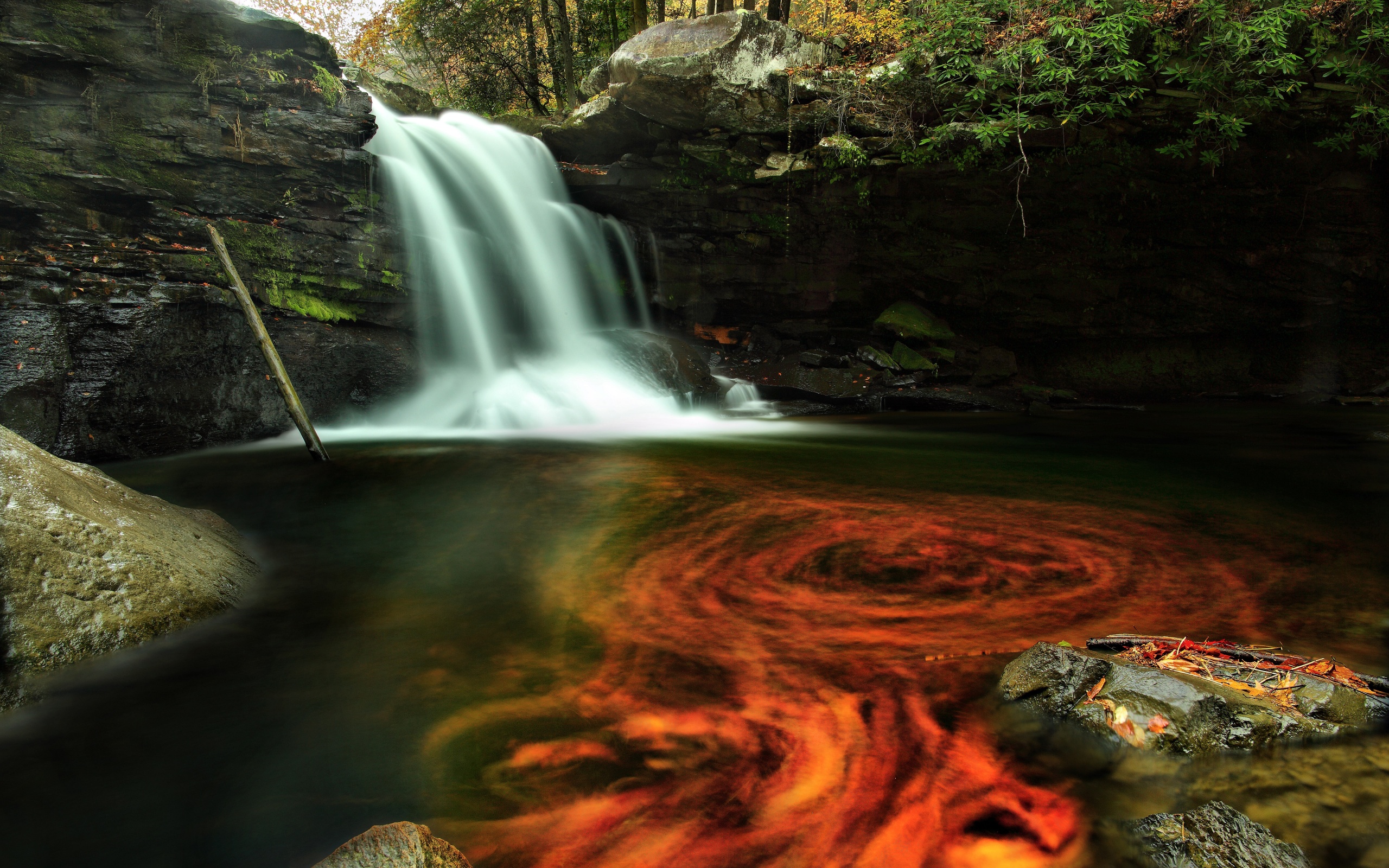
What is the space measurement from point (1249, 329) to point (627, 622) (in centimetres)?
1461

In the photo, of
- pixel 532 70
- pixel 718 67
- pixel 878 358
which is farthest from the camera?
pixel 532 70

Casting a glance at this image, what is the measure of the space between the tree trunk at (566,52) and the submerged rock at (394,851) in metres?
17.7

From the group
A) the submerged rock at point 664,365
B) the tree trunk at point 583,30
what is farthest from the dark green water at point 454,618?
the tree trunk at point 583,30

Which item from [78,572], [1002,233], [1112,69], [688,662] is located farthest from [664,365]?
[78,572]

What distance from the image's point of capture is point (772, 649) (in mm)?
3033

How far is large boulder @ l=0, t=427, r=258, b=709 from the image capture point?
2756mm

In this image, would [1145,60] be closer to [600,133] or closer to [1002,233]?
[1002,233]

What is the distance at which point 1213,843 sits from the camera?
5.60ft

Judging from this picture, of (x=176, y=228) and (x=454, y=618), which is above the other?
(x=176, y=228)

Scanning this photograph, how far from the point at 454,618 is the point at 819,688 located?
6.30 ft

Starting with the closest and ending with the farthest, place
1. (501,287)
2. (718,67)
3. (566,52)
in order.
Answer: (718,67) → (501,287) → (566,52)

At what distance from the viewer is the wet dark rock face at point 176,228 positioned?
7.18 meters

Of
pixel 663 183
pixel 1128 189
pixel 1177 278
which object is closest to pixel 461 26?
pixel 663 183

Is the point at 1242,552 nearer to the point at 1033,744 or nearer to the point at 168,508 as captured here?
the point at 1033,744
